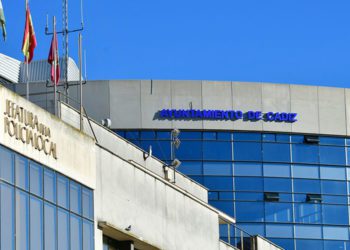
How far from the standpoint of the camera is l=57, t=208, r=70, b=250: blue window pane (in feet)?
146

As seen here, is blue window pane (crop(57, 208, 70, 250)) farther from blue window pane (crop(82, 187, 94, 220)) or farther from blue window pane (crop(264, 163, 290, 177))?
blue window pane (crop(264, 163, 290, 177))

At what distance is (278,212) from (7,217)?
4849cm

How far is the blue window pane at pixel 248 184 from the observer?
287ft

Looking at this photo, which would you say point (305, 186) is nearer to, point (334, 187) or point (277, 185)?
point (277, 185)

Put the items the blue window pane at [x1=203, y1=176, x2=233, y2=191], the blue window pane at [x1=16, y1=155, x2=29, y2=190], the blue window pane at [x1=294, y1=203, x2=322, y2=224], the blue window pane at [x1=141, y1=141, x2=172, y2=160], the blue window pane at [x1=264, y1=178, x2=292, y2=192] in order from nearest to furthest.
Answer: the blue window pane at [x1=16, y1=155, x2=29, y2=190] < the blue window pane at [x1=141, y1=141, x2=172, y2=160] < the blue window pane at [x1=203, y1=176, x2=233, y2=191] < the blue window pane at [x1=264, y1=178, x2=292, y2=192] < the blue window pane at [x1=294, y1=203, x2=322, y2=224]

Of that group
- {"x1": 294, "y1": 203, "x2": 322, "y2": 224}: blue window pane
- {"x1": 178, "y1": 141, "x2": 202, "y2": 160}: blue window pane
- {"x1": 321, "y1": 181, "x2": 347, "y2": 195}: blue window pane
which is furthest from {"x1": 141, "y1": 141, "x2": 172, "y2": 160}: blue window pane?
{"x1": 321, "y1": 181, "x2": 347, "y2": 195}: blue window pane

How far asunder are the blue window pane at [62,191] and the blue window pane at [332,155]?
4535 cm

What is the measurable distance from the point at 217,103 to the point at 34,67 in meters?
10.7

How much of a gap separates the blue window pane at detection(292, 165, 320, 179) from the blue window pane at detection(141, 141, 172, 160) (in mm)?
7098

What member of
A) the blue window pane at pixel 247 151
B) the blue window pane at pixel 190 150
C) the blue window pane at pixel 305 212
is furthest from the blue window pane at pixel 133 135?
the blue window pane at pixel 305 212

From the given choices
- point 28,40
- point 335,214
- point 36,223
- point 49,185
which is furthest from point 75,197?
point 335,214

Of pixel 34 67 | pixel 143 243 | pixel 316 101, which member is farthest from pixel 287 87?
pixel 143 243

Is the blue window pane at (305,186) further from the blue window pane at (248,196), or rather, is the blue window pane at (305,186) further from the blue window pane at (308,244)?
the blue window pane at (308,244)

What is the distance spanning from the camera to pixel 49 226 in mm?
43844
